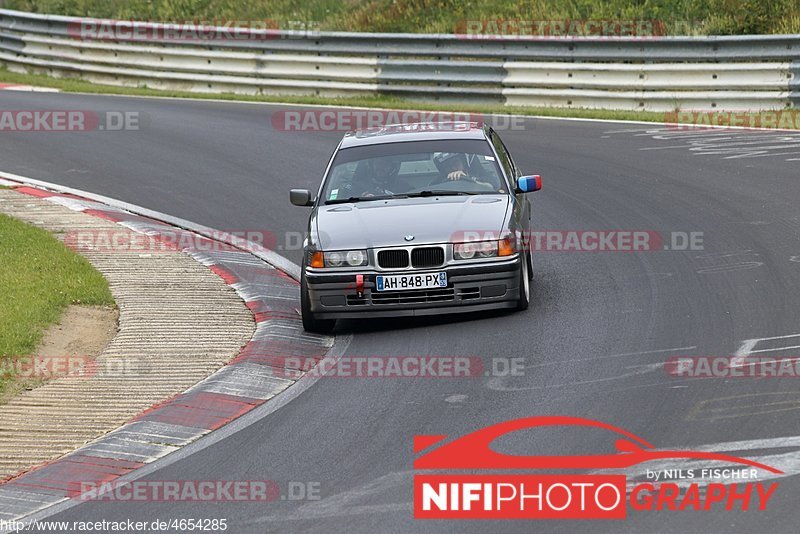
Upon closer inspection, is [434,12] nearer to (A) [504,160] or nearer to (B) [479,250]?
(A) [504,160]

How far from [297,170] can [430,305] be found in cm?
787

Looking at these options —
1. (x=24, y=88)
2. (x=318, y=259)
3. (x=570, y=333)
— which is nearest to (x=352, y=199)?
(x=318, y=259)

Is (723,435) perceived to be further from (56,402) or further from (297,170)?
(297,170)

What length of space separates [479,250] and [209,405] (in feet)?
9.33

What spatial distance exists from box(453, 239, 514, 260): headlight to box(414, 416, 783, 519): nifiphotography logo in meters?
3.16

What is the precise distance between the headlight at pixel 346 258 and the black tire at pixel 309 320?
1.01 ft

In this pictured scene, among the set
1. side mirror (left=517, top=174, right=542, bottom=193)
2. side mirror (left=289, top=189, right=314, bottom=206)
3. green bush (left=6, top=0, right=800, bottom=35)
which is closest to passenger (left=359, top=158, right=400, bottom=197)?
side mirror (left=289, top=189, right=314, bottom=206)

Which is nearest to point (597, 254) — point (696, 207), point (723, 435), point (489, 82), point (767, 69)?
point (696, 207)

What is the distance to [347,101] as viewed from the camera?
2386 cm

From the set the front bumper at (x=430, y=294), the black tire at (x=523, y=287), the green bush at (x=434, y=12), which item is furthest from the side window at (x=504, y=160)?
the green bush at (x=434, y=12)

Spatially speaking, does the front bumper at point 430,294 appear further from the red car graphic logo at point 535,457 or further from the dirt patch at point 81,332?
the red car graphic logo at point 535,457

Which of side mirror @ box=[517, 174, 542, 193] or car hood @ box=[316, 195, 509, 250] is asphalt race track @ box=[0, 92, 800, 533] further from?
side mirror @ box=[517, 174, 542, 193]

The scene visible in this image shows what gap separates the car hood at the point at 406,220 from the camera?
1071 cm

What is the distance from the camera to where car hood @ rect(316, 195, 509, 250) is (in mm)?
10711
